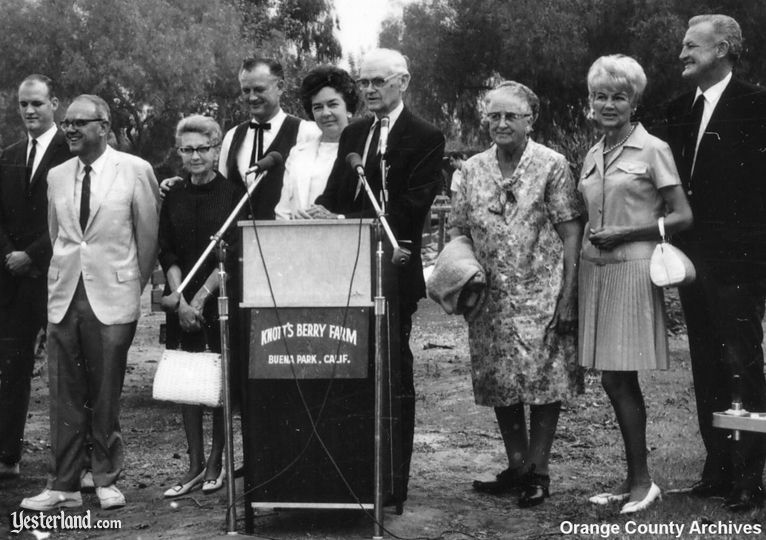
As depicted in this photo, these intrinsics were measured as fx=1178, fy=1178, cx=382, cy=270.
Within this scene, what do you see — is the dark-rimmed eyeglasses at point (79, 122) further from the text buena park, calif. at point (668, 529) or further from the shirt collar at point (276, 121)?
the text buena park, calif. at point (668, 529)

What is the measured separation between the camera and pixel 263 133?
7.06 metres

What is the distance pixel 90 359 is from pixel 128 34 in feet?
93.5

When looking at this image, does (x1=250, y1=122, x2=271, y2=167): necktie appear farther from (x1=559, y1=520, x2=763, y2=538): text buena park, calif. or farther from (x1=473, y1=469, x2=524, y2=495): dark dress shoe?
(x1=559, y1=520, x2=763, y2=538): text buena park, calif.

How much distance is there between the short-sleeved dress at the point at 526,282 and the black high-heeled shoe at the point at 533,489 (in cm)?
41

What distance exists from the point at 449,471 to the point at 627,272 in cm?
203

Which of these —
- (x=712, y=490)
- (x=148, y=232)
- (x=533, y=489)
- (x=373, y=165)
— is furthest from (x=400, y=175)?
(x=712, y=490)

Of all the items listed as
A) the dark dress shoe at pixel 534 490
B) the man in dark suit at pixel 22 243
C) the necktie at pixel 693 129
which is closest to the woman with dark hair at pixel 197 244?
the man in dark suit at pixel 22 243

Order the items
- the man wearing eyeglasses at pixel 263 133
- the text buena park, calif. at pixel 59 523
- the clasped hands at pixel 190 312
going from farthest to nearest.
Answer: the man wearing eyeglasses at pixel 263 133, the clasped hands at pixel 190 312, the text buena park, calif. at pixel 59 523

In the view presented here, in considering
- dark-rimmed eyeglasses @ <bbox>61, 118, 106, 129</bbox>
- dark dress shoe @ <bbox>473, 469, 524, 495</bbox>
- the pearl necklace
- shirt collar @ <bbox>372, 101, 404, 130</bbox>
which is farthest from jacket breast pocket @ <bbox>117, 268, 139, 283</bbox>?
the pearl necklace

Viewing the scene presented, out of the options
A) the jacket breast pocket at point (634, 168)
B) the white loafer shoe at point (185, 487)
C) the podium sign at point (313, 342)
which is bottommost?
the white loafer shoe at point (185, 487)

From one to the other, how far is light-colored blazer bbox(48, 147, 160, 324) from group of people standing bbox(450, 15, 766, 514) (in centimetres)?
189

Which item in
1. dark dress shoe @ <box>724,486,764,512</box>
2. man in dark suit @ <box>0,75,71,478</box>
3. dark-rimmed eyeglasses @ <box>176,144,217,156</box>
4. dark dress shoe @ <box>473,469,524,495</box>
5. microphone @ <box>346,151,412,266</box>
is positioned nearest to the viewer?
microphone @ <box>346,151,412,266</box>

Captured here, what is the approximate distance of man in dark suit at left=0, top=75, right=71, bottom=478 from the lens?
25.0 ft

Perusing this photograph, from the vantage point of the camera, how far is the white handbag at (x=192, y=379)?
6000 mm
